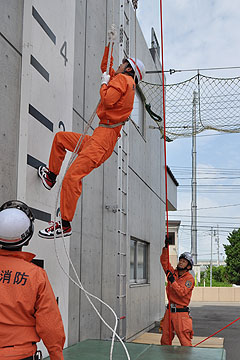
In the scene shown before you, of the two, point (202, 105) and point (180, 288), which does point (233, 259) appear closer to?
point (202, 105)

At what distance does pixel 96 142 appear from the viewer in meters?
4.65

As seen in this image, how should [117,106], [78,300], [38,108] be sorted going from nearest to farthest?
[117,106] → [38,108] → [78,300]

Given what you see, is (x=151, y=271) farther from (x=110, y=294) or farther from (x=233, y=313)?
(x=233, y=313)

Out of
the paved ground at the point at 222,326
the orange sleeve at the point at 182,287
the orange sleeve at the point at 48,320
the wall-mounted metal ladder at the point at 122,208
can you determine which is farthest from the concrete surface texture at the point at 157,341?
the orange sleeve at the point at 48,320

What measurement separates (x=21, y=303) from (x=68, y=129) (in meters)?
3.51

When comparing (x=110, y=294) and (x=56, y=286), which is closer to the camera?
(x=56, y=286)

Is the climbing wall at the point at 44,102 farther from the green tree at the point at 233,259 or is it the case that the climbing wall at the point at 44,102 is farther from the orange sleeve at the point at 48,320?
the green tree at the point at 233,259

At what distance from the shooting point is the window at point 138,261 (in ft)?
37.5

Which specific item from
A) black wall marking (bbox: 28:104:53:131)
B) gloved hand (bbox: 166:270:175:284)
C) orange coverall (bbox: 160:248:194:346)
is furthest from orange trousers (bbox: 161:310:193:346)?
black wall marking (bbox: 28:104:53:131)

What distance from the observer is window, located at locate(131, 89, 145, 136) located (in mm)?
11769

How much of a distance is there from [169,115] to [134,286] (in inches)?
167

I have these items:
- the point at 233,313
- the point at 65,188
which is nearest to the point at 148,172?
the point at 65,188

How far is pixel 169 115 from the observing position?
11.9 meters

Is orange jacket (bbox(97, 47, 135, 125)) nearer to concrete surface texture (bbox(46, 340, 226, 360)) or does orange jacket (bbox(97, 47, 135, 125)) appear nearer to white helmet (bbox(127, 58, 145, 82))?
white helmet (bbox(127, 58, 145, 82))
